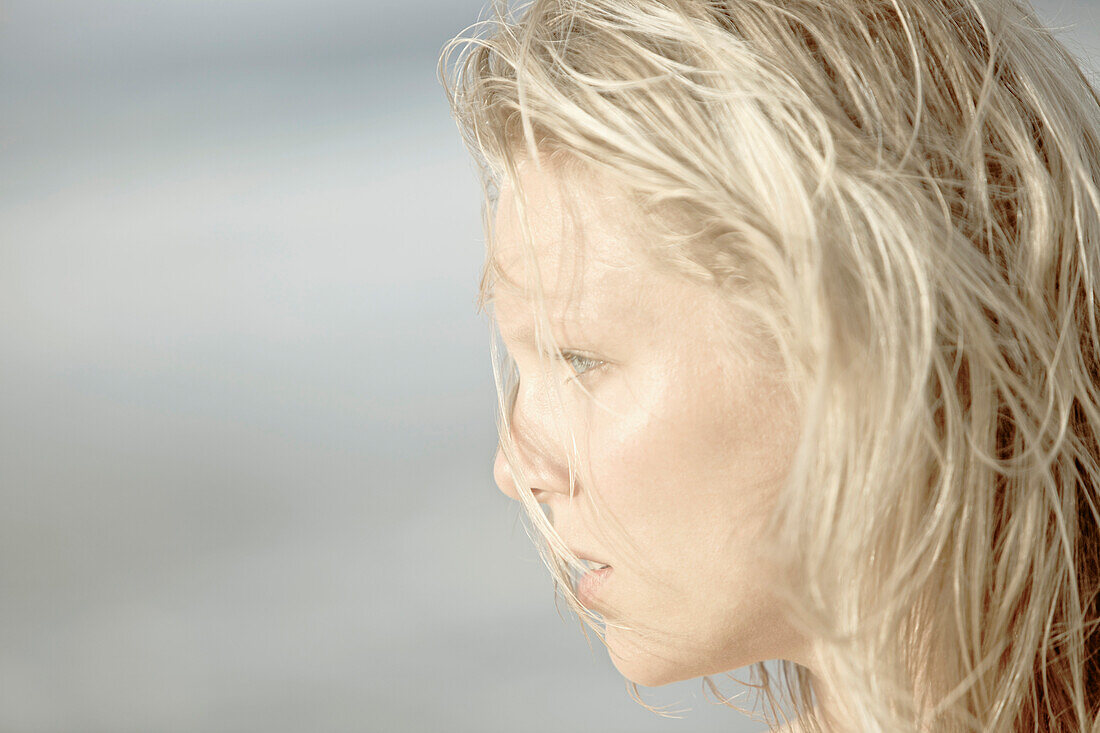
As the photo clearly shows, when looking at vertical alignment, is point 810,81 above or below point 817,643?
above

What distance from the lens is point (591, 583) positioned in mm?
689

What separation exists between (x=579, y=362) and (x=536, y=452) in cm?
7

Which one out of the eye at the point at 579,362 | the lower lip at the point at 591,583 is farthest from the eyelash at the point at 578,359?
the lower lip at the point at 591,583

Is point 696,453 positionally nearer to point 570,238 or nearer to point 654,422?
point 654,422

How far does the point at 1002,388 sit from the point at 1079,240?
105 millimetres

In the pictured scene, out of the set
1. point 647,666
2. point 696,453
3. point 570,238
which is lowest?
point 647,666

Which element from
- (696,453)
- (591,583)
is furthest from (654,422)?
(591,583)

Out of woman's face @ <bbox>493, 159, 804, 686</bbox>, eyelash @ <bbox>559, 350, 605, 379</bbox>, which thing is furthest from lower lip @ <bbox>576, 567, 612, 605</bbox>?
eyelash @ <bbox>559, 350, 605, 379</bbox>

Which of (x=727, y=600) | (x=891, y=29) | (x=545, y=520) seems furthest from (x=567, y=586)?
(x=891, y=29)

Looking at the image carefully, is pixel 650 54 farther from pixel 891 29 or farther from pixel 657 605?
pixel 657 605

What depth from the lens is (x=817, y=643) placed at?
0.66 m

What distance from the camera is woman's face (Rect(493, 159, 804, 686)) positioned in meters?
0.60

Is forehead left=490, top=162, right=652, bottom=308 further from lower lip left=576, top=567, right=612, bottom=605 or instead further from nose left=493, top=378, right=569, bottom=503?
lower lip left=576, top=567, right=612, bottom=605

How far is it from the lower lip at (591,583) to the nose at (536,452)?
0.18 ft
